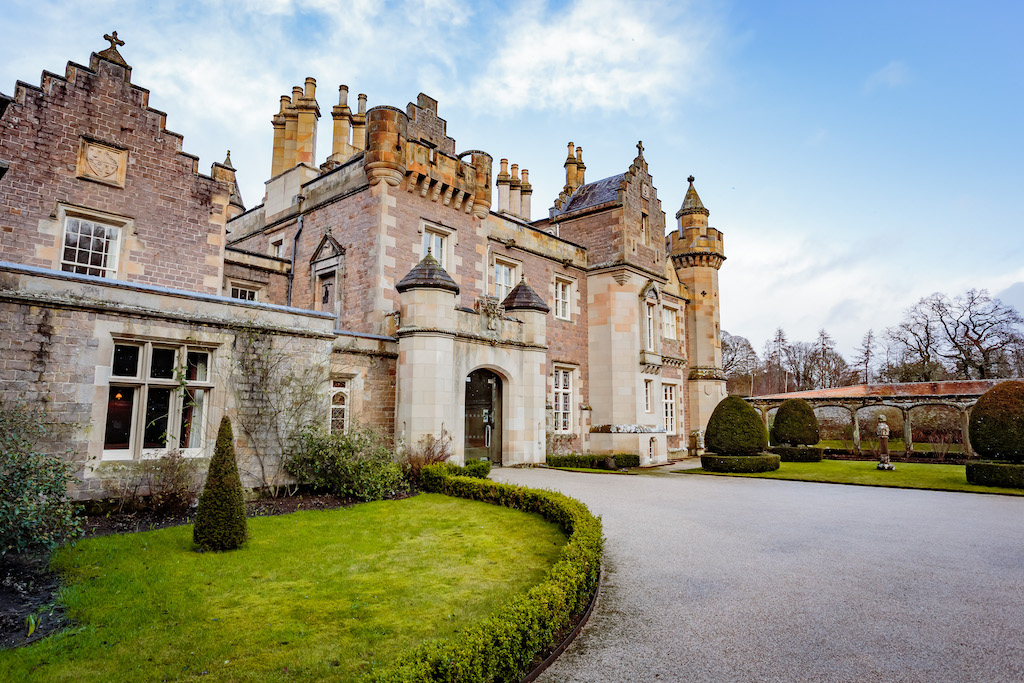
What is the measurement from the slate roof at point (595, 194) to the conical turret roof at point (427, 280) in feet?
38.1

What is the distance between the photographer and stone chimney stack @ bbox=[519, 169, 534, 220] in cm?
2686

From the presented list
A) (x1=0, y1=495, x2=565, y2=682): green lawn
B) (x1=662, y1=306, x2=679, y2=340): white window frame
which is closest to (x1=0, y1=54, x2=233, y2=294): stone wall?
(x1=0, y1=495, x2=565, y2=682): green lawn

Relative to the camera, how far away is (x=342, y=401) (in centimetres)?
1354

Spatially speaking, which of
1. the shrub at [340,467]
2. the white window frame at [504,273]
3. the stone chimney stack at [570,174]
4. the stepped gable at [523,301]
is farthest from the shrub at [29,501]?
the stone chimney stack at [570,174]

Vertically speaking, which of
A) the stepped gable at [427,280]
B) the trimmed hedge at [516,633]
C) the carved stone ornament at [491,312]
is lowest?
the trimmed hedge at [516,633]

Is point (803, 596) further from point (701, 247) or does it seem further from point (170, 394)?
point (701, 247)

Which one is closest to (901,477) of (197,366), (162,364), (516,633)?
(516,633)

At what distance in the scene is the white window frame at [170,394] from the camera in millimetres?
9188

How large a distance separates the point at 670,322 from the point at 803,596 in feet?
75.7

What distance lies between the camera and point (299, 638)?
475 centimetres

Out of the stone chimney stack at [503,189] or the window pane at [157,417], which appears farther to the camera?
the stone chimney stack at [503,189]

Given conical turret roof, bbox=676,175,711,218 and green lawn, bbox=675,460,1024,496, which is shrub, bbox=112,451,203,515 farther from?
conical turret roof, bbox=676,175,711,218

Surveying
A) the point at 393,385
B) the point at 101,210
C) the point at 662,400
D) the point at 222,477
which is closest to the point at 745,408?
the point at 662,400

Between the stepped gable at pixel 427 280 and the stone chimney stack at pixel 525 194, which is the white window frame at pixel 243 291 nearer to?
the stepped gable at pixel 427 280
